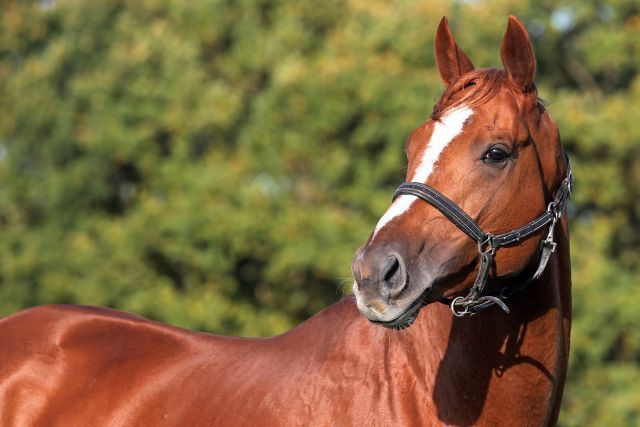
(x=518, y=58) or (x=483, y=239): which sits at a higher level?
(x=518, y=58)

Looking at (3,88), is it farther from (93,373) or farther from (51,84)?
(93,373)

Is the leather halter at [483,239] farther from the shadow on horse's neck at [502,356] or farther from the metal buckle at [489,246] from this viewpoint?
the shadow on horse's neck at [502,356]

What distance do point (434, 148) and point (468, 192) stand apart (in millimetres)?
217

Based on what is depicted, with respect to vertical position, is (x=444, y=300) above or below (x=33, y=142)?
above

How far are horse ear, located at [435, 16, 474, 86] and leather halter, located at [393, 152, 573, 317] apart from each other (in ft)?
2.45

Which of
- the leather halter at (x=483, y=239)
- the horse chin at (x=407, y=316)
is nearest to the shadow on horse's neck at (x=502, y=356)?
the leather halter at (x=483, y=239)

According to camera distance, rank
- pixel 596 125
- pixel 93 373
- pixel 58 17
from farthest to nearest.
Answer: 1. pixel 58 17
2. pixel 596 125
3. pixel 93 373

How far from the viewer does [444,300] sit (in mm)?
3863

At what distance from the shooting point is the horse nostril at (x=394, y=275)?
353cm

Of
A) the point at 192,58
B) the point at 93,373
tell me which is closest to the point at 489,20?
the point at 192,58

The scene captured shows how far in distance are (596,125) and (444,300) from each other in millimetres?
18060

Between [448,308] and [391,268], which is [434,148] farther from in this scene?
[448,308]

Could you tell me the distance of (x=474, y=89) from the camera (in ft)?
13.0

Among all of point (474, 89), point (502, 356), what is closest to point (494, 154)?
point (474, 89)
